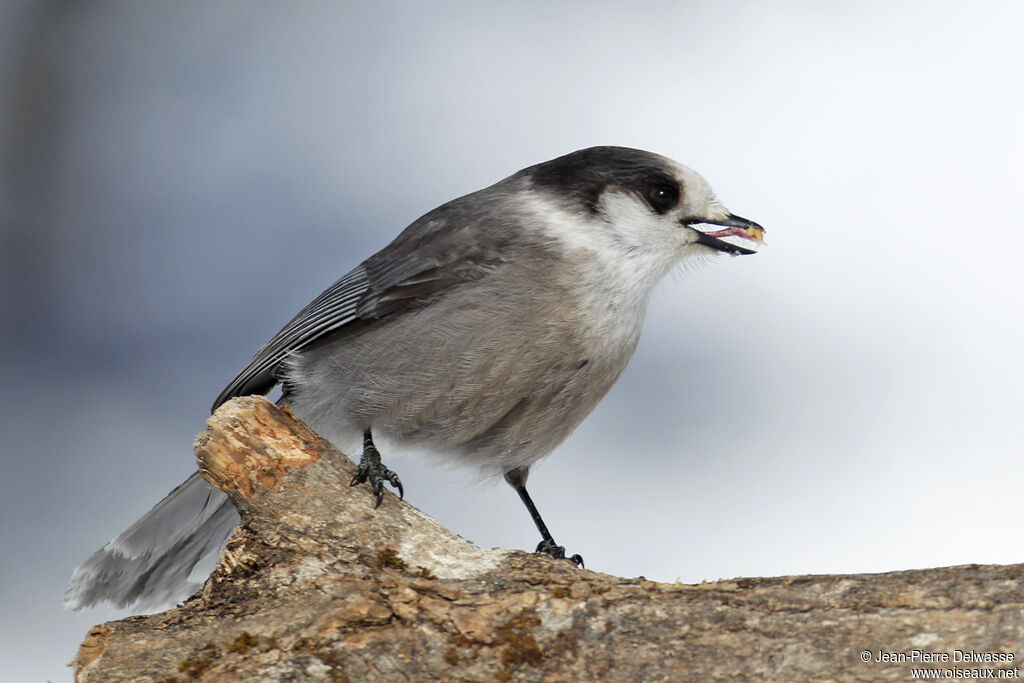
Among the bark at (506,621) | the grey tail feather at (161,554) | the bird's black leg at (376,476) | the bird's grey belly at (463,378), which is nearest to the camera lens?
the bark at (506,621)

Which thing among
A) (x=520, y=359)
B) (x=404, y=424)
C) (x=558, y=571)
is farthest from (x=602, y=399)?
(x=558, y=571)

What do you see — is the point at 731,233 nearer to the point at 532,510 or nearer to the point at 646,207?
the point at 646,207

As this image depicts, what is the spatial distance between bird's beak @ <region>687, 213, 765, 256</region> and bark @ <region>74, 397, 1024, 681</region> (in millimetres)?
1571

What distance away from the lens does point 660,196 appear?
3.88 metres

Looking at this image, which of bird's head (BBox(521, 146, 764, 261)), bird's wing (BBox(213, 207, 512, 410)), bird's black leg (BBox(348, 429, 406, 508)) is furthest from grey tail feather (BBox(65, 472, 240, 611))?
bird's head (BBox(521, 146, 764, 261))

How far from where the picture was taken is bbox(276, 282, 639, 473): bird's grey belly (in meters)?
3.61

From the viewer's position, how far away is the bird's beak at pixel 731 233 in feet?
12.8

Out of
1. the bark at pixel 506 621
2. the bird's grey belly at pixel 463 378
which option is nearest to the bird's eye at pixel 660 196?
the bird's grey belly at pixel 463 378

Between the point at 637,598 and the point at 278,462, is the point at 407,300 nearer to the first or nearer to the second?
the point at 278,462

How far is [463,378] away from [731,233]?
1.24m

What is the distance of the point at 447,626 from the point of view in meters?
2.61

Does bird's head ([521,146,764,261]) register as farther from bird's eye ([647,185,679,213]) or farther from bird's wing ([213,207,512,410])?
bird's wing ([213,207,512,410])

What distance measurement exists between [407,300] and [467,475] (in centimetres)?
87

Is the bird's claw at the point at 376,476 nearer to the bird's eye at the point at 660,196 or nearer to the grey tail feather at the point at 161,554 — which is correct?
the grey tail feather at the point at 161,554
